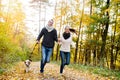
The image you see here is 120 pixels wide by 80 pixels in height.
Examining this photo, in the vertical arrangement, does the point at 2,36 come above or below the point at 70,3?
below

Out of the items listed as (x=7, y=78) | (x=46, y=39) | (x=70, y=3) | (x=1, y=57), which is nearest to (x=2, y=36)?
(x=1, y=57)

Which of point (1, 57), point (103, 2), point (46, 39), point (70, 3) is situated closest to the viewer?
point (46, 39)

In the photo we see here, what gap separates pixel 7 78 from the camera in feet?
33.8

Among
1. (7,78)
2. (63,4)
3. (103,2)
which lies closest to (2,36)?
(7,78)

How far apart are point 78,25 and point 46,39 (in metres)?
25.2

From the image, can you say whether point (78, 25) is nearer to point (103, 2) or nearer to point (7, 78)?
point (103, 2)

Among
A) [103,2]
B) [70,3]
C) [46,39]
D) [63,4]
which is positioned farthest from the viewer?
[63,4]

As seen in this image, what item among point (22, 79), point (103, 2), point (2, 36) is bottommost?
→ point (22, 79)

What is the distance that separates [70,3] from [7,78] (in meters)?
27.2

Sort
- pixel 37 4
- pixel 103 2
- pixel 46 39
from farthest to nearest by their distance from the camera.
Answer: pixel 37 4 → pixel 103 2 → pixel 46 39

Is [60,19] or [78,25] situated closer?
[78,25]

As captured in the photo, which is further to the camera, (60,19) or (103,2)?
(60,19)

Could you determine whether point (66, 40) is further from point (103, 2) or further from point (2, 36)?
point (103, 2)

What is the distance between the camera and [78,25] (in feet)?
122
